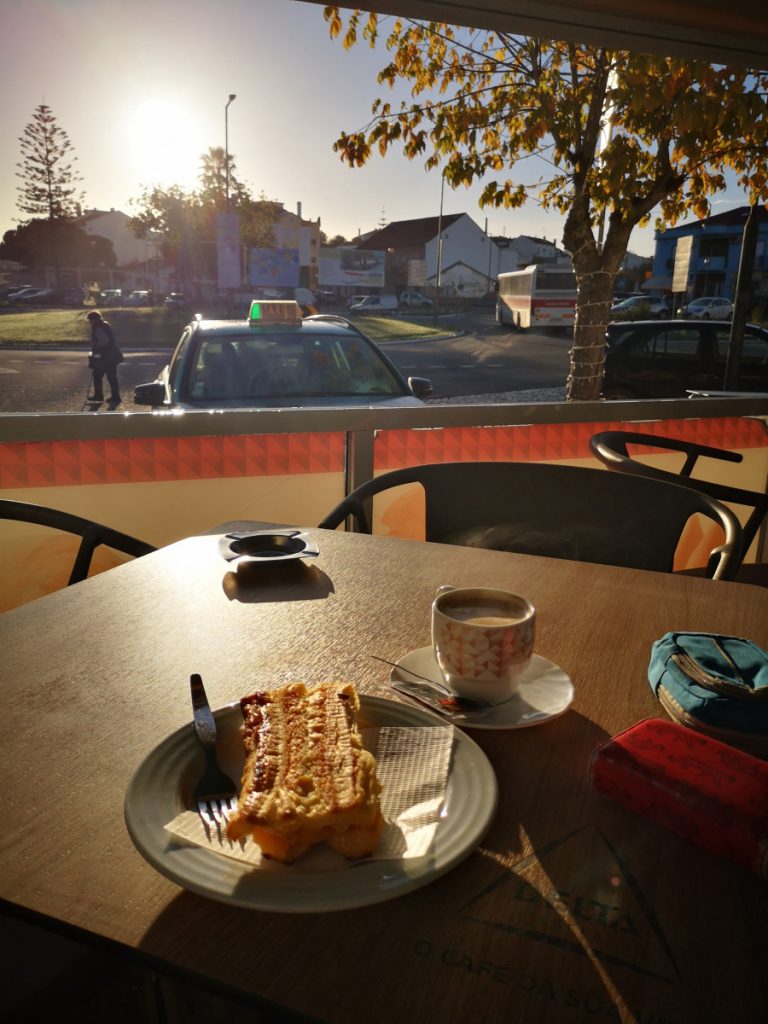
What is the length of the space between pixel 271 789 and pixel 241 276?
3.56 m

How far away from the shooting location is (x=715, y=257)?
5246 mm

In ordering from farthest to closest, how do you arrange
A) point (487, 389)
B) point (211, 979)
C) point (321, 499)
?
point (487, 389) → point (321, 499) → point (211, 979)

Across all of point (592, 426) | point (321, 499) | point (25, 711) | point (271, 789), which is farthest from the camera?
point (592, 426)

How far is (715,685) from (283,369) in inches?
114

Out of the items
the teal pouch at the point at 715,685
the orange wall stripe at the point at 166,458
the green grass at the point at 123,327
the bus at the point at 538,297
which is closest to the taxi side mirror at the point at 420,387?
the green grass at the point at 123,327

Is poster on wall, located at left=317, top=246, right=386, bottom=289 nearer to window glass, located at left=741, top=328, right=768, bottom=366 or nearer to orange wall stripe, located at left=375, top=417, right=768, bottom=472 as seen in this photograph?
orange wall stripe, located at left=375, top=417, right=768, bottom=472

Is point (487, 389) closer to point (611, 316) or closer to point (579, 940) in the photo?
point (611, 316)

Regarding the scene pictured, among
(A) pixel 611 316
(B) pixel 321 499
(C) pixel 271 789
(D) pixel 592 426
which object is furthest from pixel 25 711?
(A) pixel 611 316

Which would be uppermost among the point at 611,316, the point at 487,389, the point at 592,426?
the point at 611,316

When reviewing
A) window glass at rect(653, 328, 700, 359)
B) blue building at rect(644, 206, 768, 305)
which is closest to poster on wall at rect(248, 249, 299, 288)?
blue building at rect(644, 206, 768, 305)

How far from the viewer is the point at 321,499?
3.01 m

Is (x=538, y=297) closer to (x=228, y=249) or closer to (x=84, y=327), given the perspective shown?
(x=228, y=249)

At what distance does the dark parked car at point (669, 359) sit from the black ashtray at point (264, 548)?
16.0ft

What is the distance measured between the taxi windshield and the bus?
1.94 meters
